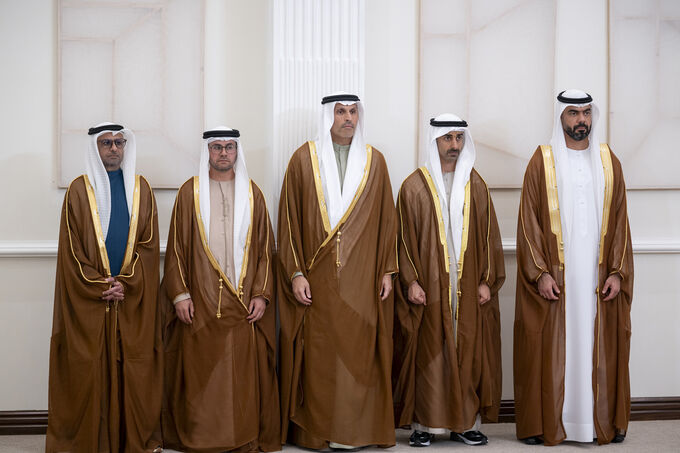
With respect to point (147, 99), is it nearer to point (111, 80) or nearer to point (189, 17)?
point (111, 80)

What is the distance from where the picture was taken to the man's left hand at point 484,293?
15.2 feet

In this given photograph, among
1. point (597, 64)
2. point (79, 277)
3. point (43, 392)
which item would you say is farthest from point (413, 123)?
point (43, 392)

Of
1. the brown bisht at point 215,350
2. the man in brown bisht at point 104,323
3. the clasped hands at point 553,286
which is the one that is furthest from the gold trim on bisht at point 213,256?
the clasped hands at point 553,286

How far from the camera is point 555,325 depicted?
458cm

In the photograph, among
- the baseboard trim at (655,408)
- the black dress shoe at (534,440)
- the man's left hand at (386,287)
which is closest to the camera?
the man's left hand at (386,287)

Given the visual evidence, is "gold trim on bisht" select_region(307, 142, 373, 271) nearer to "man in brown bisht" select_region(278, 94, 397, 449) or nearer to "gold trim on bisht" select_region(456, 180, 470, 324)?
"man in brown bisht" select_region(278, 94, 397, 449)

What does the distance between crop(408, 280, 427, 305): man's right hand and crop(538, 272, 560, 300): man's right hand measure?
2.30ft

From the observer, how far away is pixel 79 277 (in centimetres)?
431

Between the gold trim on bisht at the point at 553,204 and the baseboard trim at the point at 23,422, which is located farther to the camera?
the baseboard trim at the point at 23,422

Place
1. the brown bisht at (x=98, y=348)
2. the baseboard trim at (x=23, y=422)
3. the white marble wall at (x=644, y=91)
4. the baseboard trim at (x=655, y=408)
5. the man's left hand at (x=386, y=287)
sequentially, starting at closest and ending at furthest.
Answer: the brown bisht at (x=98, y=348)
the man's left hand at (x=386, y=287)
the baseboard trim at (x=23, y=422)
the baseboard trim at (x=655, y=408)
the white marble wall at (x=644, y=91)

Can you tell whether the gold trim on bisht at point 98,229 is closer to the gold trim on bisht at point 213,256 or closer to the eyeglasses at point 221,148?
the gold trim on bisht at point 213,256

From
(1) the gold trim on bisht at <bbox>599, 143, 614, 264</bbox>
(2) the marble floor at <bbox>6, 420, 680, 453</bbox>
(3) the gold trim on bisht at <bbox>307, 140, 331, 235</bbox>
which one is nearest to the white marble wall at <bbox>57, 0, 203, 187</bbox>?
(3) the gold trim on bisht at <bbox>307, 140, 331, 235</bbox>

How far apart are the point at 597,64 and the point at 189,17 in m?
2.84

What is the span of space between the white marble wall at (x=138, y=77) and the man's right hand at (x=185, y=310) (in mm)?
980
